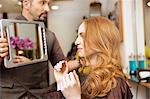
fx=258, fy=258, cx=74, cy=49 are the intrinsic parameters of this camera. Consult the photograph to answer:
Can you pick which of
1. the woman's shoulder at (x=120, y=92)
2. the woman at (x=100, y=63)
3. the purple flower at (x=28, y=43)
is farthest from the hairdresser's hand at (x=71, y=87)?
the purple flower at (x=28, y=43)

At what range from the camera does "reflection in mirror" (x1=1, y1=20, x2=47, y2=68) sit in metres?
1.18

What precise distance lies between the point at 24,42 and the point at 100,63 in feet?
1.41

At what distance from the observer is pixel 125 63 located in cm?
257

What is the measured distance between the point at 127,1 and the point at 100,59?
59.1 inches

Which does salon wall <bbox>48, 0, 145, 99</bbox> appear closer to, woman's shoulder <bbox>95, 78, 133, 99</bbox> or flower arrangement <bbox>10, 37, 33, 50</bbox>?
flower arrangement <bbox>10, 37, 33, 50</bbox>

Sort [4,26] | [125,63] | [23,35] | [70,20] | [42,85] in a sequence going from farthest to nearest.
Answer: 1. [125,63]
2. [70,20]
3. [42,85]
4. [23,35]
5. [4,26]

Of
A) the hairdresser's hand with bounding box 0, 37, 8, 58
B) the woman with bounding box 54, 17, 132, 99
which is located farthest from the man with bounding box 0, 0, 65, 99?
the woman with bounding box 54, 17, 132, 99

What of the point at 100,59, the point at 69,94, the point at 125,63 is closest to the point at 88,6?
the point at 125,63

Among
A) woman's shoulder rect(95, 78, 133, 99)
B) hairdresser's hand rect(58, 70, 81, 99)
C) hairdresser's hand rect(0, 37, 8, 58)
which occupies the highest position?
hairdresser's hand rect(0, 37, 8, 58)

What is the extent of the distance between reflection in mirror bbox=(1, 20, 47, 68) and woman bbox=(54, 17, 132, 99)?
21 centimetres

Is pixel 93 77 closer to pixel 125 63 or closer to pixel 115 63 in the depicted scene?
pixel 115 63

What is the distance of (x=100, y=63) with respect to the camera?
1.18m

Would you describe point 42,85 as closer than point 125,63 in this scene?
Yes

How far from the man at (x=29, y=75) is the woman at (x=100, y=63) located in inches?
9.4
